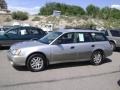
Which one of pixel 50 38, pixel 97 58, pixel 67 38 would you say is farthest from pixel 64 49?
pixel 97 58

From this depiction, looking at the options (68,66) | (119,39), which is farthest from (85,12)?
(68,66)

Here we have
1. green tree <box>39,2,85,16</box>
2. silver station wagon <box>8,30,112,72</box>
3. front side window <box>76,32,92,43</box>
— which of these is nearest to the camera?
silver station wagon <box>8,30,112,72</box>

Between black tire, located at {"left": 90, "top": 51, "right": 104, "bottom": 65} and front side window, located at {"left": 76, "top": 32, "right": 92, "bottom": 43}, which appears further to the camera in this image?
black tire, located at {"left": 90, "top": 51, "right": 104, "bottom": 65}

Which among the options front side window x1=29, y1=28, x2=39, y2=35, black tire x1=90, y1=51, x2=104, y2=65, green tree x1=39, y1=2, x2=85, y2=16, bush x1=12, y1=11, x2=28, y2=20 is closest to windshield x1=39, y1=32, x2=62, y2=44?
black tire x1=90, y1=51, x2=104, y2=65

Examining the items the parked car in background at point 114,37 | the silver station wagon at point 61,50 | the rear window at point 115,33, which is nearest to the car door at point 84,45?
the silver station wagon at point 61,50

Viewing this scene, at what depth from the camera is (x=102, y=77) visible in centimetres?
866

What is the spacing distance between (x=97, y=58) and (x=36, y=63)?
3.08 m

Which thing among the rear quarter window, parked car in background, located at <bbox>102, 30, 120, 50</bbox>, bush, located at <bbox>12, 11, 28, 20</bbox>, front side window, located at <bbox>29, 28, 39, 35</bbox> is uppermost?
the rear quarter window

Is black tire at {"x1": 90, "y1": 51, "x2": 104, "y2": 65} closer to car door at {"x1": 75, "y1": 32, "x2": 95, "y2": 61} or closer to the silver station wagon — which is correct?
the silver station wagon

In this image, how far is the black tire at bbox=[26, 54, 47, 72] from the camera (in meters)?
9.22

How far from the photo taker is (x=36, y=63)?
9.31 metres

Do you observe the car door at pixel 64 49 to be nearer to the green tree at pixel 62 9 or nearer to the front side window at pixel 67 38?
the front side window at pixel 67 38

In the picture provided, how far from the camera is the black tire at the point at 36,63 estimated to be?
9219mm

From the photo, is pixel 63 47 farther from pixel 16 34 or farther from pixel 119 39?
pixel 119 39
